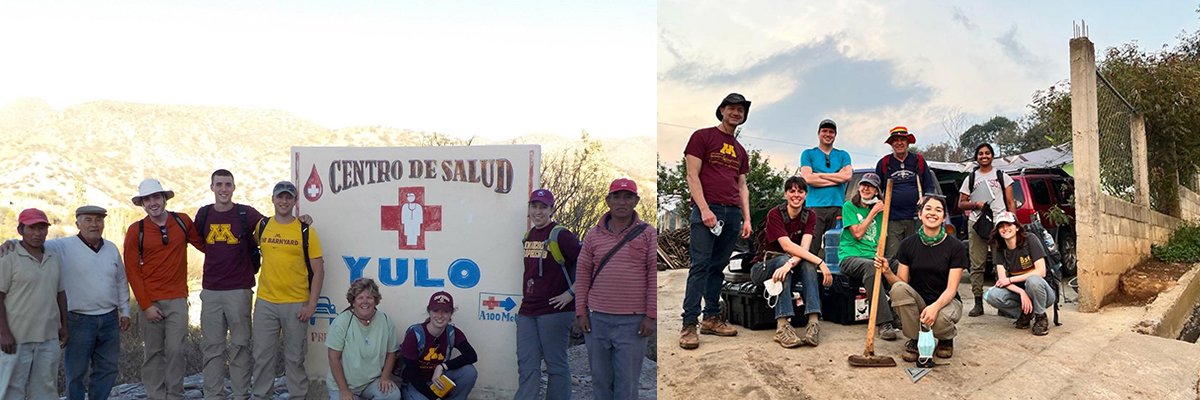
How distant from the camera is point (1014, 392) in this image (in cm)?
481

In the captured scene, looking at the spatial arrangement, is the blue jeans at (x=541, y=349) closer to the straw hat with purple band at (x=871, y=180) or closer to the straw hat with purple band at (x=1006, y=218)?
the straw hat with purple band at (x=871, y=180)

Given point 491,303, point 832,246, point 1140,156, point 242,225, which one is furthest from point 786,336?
point 1140,156

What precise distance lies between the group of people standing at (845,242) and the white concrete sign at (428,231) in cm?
117

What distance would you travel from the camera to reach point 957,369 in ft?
17.0

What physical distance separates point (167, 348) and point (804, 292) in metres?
4.18

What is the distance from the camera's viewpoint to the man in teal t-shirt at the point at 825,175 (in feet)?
19.6

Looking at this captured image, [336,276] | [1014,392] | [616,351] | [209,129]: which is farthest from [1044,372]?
[209,129]

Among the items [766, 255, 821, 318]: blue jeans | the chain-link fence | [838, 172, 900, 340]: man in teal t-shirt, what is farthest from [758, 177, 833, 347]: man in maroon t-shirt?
the chain-link fence

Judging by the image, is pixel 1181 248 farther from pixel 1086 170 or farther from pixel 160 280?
pixel 160 280

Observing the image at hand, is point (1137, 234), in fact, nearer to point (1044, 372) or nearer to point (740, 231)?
point (1044, 372)

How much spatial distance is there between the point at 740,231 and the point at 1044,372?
2048mm

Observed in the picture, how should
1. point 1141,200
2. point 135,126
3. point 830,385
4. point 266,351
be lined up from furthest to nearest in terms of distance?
point 135,126, point 1141,200, point 266,351, point 830,385

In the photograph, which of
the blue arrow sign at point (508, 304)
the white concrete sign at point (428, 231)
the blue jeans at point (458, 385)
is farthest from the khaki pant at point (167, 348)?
the blue arrow sign at point (508, 304)

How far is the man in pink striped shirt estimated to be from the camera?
4387mm
